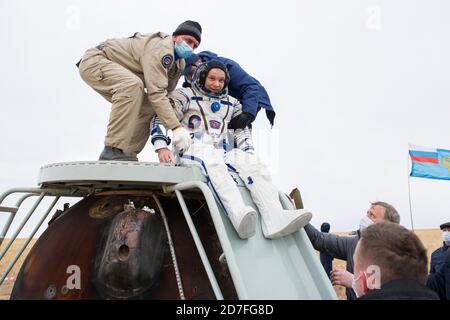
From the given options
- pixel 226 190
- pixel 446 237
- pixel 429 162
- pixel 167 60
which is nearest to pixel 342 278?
pixel 226 190

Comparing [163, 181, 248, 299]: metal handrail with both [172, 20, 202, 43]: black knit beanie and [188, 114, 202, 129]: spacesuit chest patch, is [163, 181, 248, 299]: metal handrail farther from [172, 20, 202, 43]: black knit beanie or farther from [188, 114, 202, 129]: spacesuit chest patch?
[172, 20, 202, 43]: black knit beanie

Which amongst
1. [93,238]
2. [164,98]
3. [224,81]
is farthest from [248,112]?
[93,238]

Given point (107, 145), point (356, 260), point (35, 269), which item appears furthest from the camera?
point (107, 145)

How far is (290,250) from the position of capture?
3168 millimetres

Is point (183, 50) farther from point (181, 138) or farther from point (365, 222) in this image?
point (365, 222)

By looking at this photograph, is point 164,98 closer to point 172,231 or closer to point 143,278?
point 172,231

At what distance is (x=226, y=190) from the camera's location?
3.07 m

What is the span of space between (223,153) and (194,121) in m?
0.47

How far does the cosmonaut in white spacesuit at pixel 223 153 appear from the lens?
3023 millimetres

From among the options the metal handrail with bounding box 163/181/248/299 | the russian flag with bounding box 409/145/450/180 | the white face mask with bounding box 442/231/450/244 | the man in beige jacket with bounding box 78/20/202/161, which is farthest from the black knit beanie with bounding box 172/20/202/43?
the russian flag with bounding box 409/145/450/180

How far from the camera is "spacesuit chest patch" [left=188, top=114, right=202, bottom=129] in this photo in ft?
13.0

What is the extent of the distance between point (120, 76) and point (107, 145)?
2.21ft

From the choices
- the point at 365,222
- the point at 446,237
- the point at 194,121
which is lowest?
the point at 446,237
